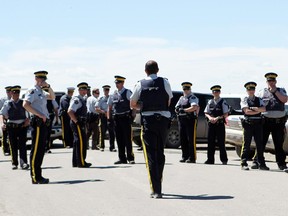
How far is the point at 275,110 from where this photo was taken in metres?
13.2

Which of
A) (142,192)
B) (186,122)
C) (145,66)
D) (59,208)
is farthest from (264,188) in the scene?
(186,122)

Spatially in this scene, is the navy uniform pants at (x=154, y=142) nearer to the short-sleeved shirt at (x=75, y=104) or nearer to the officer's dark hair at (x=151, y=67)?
the officer's dark hair at (x=151, y=67)

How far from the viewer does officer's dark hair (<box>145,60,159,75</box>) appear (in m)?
9.60

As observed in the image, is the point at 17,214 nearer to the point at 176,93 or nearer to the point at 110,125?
the point at 110,125

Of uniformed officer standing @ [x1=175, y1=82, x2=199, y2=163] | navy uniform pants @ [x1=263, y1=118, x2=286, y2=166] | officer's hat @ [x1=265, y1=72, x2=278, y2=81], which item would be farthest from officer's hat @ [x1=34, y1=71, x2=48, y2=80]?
uniformed officer standing @ [x1=175, y1=82, x2=199, y2=163]

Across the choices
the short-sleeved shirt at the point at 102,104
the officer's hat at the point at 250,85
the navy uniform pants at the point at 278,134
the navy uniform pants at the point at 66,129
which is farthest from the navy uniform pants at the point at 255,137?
the navy uniform pants at the point at 66,129

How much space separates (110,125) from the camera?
19.6m

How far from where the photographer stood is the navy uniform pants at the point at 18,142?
14.4 metres

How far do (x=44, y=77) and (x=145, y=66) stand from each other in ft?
8.40

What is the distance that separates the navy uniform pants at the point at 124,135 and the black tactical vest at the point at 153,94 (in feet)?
19.0

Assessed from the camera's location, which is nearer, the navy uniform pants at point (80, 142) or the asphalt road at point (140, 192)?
the asphalt road at point (140, 192)

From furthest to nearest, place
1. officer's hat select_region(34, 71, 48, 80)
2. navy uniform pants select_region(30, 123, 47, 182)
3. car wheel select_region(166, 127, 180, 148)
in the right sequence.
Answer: car wheel select_region(166, 127, 180, 148)
officer's hat select_region(34, 71, 48, 80)
navy uniform pants select_region(30, 123, 47, 182)

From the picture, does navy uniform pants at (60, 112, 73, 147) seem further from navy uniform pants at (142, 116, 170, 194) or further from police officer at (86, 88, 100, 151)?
navy uniform pants at (142, 116, 170, 194)

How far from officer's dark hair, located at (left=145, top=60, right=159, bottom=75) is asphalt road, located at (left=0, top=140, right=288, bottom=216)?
5.72 feet
